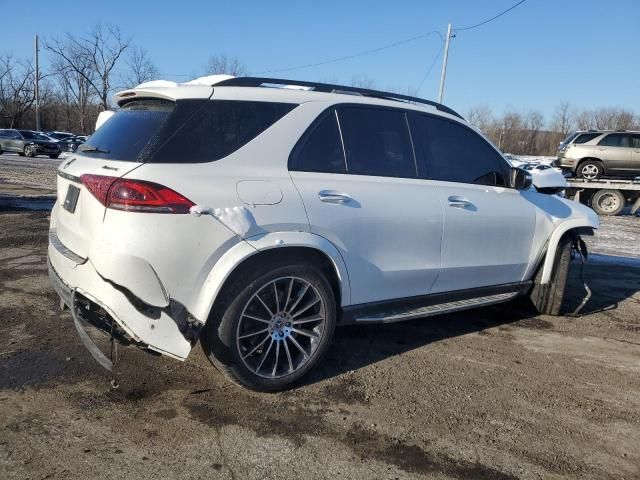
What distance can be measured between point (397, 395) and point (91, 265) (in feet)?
6.66

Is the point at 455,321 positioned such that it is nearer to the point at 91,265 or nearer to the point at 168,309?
the point at 168,309

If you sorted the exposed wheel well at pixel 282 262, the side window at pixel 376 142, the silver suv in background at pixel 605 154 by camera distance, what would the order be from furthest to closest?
the silver suv in background at pixel 605 154, the side window at pixel 376 142, the exposed wheel well at pixel 282 262

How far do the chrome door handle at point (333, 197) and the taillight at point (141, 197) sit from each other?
2.78 feet

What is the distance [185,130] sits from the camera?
297 centimetres

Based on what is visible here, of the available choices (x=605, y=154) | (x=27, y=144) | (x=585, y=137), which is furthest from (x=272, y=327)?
(x=27, y=144)

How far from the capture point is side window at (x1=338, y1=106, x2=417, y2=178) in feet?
11.8

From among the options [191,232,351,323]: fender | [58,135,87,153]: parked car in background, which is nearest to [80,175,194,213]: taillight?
[191,232,351,323]: fender

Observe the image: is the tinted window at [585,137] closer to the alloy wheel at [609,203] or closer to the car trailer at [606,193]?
the car trailer at [606,193]

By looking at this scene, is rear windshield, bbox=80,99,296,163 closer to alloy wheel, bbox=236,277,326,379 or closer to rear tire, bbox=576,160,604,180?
alloy wheel, bbox=236,277,326,379

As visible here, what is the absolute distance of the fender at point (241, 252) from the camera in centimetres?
289

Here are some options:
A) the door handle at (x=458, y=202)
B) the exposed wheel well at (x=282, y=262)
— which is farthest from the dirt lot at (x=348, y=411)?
the door handle at (x=458, y=202)

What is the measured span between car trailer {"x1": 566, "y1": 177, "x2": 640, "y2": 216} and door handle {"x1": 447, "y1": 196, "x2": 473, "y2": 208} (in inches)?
498

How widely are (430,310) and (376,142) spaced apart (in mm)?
1340

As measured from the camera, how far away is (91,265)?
9.41ft
